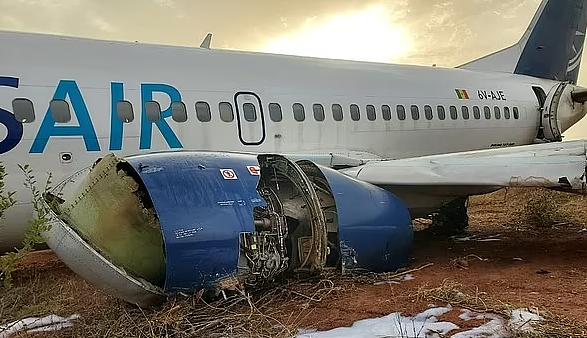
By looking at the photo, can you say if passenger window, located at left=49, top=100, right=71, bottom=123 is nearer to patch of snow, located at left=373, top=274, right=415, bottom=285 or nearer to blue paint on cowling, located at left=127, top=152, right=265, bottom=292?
blue paint on cowling, located at left=127, top=152, right=265, bottom=292

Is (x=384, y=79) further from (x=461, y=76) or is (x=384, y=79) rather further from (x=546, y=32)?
(x=546, y=32)

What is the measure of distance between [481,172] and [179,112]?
3.81m

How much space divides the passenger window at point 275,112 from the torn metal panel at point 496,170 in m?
1.99

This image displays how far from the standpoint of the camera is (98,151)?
6.76 metres

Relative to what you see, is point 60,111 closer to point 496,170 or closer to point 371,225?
point 371,225

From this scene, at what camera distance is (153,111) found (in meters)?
7.33

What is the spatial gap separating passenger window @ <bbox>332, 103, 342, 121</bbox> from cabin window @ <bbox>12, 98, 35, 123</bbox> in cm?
456

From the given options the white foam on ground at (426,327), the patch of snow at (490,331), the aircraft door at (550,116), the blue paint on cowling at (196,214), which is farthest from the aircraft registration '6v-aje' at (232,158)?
the aircraft door at (550,116)

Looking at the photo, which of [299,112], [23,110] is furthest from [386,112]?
[23,110]

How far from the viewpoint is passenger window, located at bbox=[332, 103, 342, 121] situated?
30.6 ft

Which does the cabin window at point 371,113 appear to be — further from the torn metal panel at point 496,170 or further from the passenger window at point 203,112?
the passenger window at point 203,112

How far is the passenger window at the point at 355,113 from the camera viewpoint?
959cm

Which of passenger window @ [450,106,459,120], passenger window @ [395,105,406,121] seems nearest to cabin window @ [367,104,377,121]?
passenger window @ [395,105,406,121]

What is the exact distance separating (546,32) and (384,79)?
6958mm
